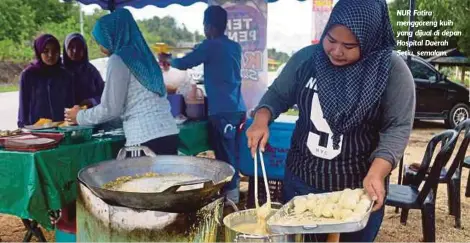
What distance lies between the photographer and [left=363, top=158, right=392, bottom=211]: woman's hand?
1.38 meters

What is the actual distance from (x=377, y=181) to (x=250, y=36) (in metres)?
3.43

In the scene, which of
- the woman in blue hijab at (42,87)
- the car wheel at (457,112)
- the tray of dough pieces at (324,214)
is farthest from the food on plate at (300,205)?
the car wheel at (457,112)

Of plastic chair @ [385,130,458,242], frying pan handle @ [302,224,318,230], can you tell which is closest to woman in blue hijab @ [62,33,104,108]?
plastic chair @ [385,130,458,242]

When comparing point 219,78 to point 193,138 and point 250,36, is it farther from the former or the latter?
point 250,36

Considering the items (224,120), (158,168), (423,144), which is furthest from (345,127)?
(423,144)

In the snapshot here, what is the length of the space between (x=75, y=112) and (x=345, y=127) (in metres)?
1.81

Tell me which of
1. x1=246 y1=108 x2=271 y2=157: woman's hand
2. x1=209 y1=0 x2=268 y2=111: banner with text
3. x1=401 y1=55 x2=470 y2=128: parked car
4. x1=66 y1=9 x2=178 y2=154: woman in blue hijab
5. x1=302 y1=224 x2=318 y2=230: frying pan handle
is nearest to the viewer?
x1=302 y1=224 x2=318 y2=230: frying pan handle

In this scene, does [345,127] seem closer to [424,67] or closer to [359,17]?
[359,17]

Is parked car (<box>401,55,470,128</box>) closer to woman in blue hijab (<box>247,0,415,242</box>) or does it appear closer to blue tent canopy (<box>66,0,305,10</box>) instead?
blue tent canopy (<box>66,0,305,10</box>)

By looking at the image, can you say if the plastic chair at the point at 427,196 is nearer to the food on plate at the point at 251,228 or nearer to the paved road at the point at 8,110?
the food on plate at the point at 251,228

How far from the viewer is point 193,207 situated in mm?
1562

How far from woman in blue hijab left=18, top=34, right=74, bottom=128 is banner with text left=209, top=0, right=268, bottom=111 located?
5.47 feet

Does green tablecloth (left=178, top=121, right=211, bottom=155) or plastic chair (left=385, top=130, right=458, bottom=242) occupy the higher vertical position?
green tablecloth (left=178, top=121, right=211, bottom=155)

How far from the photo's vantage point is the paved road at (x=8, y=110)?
9.12 metres
